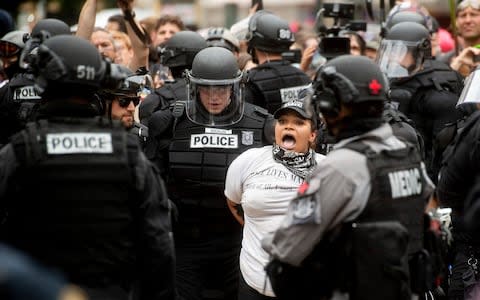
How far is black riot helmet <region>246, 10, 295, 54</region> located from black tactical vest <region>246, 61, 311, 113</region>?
337 mm

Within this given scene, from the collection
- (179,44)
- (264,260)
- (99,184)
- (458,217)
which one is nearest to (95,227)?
(99,184)

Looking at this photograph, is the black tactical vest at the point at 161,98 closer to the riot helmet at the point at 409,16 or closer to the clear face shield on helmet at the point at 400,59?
the clear face shield on helmet at the point at 400,59

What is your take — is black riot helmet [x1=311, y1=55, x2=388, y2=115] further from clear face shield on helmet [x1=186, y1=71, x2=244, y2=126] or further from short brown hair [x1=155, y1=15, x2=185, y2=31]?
short brown hair [x1=155, y1=15, x2=185, y2=31]

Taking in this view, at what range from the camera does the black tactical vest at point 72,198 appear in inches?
210

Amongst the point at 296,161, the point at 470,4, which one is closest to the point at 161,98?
the point at 296,161

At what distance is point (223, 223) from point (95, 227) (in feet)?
9.55

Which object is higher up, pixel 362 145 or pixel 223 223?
pixel 362 145

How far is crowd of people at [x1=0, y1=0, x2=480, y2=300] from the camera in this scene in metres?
5.36

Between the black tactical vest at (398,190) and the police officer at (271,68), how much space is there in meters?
3.89

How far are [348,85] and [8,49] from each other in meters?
4.97

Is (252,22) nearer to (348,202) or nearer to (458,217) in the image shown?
(458,217)

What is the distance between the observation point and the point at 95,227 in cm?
540

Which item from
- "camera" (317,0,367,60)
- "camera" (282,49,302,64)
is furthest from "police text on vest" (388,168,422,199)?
"camera" (317,0,367,60)

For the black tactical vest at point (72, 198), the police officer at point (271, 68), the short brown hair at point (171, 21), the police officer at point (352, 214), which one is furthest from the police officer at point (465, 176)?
the short brown hair at point (171, 21)
